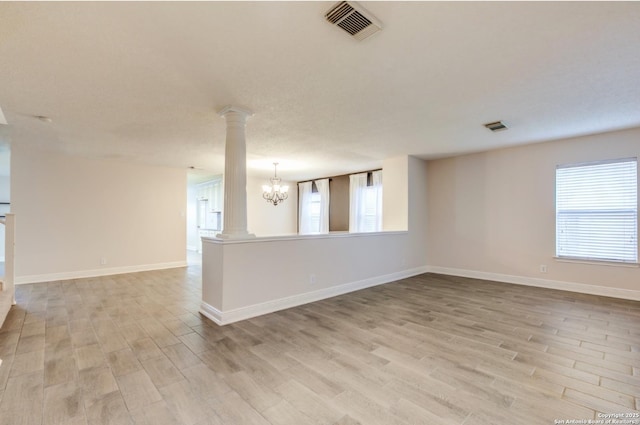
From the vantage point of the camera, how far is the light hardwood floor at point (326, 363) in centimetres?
177

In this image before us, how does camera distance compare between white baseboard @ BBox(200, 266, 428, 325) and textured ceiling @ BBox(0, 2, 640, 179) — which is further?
white baseboard @ BBox(200, 266, 428, 325)

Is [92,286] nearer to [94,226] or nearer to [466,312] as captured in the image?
[94,226]

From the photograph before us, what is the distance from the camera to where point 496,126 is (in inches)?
157

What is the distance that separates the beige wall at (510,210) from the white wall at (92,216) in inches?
240

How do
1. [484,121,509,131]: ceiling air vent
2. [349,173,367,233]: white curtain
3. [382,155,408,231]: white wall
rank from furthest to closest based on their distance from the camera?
[349,173,367,233]: white curtain < [382,155,408,231]: white wall < [484,121,509,131]: ceiling air vent

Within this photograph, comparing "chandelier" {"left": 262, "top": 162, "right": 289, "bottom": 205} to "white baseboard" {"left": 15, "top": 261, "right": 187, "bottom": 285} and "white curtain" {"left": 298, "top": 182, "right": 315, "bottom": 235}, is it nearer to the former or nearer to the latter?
"white curtain" {"left": 298, "top": 182, "right": 315, "bottom": 235}

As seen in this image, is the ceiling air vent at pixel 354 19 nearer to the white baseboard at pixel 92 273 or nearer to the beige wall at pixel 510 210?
the beige wall at pixel 510 210

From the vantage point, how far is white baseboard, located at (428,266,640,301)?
418 centimetres

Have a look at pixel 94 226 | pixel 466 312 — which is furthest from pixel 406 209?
pixel 94 226

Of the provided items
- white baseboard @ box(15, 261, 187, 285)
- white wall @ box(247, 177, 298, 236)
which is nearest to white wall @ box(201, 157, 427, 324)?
white wall @ box(247, 177, 298, 236)

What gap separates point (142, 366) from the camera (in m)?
2.29

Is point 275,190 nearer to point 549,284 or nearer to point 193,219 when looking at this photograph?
point 549,284

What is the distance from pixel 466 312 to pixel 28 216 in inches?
293

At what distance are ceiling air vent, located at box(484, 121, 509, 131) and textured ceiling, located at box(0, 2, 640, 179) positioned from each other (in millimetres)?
140
